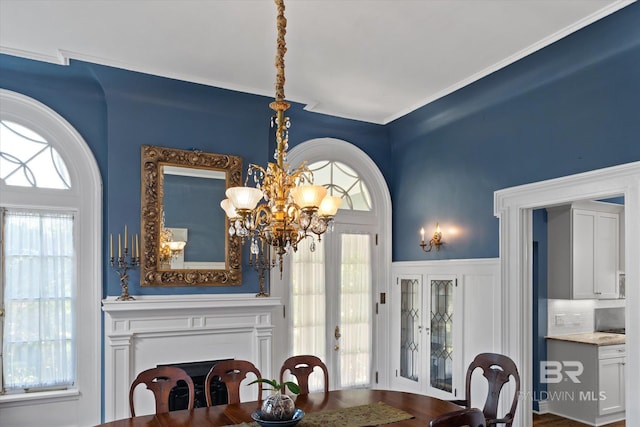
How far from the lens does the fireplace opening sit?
3.97m

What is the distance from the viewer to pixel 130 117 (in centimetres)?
399

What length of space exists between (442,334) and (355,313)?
941mm

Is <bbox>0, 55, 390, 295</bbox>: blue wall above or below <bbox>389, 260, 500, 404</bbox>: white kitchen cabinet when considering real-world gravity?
above

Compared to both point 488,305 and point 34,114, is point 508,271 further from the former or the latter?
point 34,114

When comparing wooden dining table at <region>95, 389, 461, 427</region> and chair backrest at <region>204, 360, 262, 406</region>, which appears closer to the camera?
wooden dining table at <region>95, 389, 461, 427</region>

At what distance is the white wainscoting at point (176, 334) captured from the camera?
377 centimetres

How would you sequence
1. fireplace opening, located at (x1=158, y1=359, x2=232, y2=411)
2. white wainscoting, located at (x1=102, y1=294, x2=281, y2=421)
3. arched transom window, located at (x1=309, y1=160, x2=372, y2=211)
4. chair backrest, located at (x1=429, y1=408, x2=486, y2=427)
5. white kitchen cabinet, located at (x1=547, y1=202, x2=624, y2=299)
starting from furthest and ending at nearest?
arched transom window, located at (x1=309, y1=160, x2=372, y2=211), white kitchen cabinet, located at (x1=547, y1=202, x2=624, y2=299), fireplace opening, located at (x1=158, y1=359, x2=232, y2=411), white wainscoting, located at (x1=102, y1=294, x2=281, y2=421), chair backrest, located at (x1=429, y1=408, x2=486, y2=427)

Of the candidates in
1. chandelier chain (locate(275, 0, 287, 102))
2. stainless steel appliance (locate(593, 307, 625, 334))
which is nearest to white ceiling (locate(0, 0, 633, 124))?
chandelier chain (locate(275, 0, 287, 102))

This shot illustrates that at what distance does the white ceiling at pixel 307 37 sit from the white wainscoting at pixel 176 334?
1.85m

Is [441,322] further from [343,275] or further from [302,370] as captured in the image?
[302,370]

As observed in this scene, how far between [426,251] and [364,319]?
100cm

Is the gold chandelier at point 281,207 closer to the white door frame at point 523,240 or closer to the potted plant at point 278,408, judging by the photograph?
the potted plant at point 278,408

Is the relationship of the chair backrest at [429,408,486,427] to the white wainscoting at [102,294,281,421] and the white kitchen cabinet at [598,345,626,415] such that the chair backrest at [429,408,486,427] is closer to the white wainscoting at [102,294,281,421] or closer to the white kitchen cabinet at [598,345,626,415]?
the white wainscoting at [102,294,281,421]

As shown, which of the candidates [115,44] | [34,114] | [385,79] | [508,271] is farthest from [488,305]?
[34,114]
